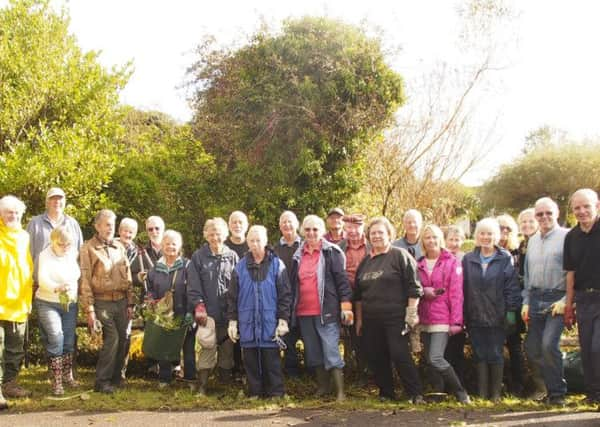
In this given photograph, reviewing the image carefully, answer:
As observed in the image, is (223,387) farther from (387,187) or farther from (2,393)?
(387,187)

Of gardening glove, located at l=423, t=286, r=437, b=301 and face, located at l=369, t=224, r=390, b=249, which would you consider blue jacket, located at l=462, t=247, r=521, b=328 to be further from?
face, located at l=369, t=224, r=390, b=249

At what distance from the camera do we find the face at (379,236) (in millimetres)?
6395

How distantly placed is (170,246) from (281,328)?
5.62ft

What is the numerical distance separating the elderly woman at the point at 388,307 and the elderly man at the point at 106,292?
2.69 metres

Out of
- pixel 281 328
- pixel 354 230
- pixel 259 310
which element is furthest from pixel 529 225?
pixel 259 310

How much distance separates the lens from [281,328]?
21.2 ft

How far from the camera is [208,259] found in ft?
22.9

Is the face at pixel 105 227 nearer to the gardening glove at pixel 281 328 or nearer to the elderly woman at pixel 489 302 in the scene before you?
the gardening glove at pixel 281 328

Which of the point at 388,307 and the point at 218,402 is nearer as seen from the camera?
the point at 388,307

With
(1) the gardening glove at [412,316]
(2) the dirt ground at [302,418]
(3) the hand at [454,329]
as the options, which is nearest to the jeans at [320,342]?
(2) the dirt ground at [302,418]

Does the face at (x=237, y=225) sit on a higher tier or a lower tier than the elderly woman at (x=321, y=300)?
higher

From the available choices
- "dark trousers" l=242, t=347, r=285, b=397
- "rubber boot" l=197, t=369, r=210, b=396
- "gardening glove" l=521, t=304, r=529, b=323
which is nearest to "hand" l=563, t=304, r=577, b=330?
"gardening glove" l=521, t=304, r=529, b=323

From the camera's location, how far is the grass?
6.21 meters

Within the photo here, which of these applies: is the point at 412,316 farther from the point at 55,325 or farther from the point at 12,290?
the point at 12,290
